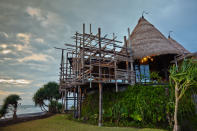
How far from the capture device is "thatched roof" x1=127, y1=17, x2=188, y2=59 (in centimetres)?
1106

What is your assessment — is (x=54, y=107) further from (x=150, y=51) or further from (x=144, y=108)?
(x=150, y=51)

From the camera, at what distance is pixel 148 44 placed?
12023mm

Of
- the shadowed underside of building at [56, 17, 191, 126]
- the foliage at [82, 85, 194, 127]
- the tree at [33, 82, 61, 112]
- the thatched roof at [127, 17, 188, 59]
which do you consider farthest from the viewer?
the tree at [33, 82, 61, 112]

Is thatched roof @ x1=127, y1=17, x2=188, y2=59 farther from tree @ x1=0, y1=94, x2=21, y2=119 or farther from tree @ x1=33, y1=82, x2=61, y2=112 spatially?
tree @ x1=33, y1=82, x2=61, y2=112

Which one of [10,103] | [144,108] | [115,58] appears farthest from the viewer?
[10,103]

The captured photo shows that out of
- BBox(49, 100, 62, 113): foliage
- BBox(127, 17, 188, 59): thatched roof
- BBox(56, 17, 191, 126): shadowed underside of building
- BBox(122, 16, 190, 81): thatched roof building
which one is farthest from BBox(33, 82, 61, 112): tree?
BBox(127, 17, 188, 59): thatched roof

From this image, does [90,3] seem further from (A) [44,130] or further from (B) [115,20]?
(A) [44,130]

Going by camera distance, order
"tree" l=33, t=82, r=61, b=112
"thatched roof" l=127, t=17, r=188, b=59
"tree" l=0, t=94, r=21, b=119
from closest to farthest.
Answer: "thatched roof" l=127, t=17, r=188, b=59 → "tree" l=0, t=94, r=21, b=119 → "tree" l=33, t=82, r=61, b=112

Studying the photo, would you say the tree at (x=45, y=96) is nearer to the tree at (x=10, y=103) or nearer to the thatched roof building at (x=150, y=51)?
the tree at (x=10, y=103)

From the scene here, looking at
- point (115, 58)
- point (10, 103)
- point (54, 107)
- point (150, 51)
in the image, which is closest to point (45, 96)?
point (54, 107)

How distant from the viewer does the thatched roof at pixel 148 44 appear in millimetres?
11057

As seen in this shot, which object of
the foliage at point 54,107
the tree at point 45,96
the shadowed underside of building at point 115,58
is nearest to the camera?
the shadowed underside of building at point 115,58

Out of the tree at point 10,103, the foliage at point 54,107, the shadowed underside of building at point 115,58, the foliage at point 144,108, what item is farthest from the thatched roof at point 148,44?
the tree at point 10,103

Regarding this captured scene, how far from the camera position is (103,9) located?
53.0 ft
